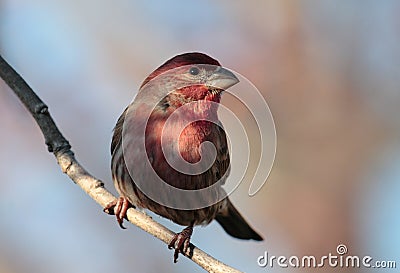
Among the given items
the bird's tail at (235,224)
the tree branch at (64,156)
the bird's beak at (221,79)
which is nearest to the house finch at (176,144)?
the bird's beak at (221,79)

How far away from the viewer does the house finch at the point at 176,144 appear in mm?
4969

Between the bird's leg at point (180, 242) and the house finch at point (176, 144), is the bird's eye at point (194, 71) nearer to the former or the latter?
the house finch at point (176, 144)

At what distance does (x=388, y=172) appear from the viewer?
860cm

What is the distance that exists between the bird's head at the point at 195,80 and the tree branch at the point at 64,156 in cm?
78

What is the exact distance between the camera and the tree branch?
4562mm

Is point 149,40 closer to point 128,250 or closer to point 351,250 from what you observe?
point 128,250

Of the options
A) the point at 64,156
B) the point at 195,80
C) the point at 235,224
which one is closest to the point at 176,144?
the point at 195,80

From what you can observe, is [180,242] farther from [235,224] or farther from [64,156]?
[235,224]

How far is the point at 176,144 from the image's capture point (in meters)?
4.92

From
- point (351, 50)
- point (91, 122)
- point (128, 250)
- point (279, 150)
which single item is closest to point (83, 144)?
point (91, 122)

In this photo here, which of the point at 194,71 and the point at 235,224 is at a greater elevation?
the point at 194,71

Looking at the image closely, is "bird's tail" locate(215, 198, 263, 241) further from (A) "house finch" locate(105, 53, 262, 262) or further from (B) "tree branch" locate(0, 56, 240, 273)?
(B) "tree branch" locate(0, 56, 240, 273)

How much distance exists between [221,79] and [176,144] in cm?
66

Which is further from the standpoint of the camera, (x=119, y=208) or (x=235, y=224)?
(x=235, y=224)
